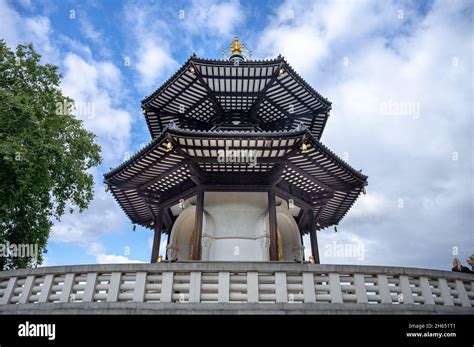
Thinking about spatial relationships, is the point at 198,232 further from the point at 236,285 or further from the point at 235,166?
the point at 236,285

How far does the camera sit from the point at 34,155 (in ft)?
37.0

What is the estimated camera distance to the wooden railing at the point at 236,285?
770 cm

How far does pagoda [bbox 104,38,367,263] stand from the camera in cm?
1345

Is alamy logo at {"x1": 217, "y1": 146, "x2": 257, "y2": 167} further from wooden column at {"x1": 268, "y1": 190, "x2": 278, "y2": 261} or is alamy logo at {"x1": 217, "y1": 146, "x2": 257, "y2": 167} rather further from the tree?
the tree

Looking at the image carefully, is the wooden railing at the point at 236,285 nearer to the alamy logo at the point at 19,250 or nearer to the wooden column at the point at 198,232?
the wooden column at the point at 198,232

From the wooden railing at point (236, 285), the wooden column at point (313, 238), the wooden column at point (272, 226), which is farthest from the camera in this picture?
the wooden column at point (313, 238)

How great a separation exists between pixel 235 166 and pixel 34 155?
25.3 ft

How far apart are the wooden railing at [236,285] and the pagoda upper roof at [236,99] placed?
7633 millimetres
